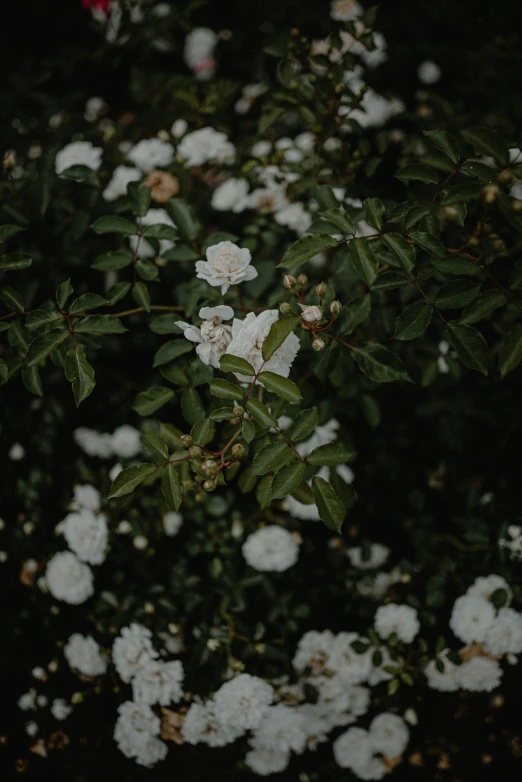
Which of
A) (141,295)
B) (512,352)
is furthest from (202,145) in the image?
(512,352)

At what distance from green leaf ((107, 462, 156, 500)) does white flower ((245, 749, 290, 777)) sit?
3.40 ft

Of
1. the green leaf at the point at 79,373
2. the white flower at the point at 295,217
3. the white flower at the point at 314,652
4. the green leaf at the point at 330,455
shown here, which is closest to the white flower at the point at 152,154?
the white flower at the point at 295,217

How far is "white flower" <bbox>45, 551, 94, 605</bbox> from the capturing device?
166 centimetres

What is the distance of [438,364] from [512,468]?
0.69 metres

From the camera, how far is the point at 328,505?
1.00 metres

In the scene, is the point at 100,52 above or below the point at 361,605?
above

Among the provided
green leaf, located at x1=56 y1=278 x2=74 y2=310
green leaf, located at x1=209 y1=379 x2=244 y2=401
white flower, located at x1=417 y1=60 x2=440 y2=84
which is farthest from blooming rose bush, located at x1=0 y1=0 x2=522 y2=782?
white flower, located at x1=417 y1=60 x2=440 y2=84

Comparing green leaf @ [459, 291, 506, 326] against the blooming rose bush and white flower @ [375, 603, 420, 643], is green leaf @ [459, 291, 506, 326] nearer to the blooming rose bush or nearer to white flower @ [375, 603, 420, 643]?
Result: the blooming rose bush

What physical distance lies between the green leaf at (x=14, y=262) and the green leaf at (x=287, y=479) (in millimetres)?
700

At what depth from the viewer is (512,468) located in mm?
2012

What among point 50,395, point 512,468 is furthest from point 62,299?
point 512,468

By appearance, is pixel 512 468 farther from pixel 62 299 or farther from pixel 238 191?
pixel 62 299

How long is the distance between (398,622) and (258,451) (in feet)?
2.85

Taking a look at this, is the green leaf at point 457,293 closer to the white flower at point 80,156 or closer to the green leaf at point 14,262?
the green leaf at point 14,262
